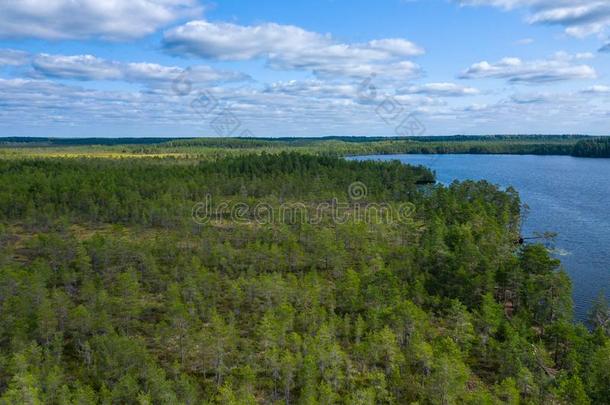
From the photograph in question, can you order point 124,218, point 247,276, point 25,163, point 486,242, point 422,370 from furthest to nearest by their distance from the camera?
point 25,163 < point 124,218 < point 486,242 < point 247,276 < point 422,370

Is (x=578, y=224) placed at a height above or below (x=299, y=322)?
above

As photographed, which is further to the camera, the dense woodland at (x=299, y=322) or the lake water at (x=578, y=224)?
the lake water at (x=578, y=224)

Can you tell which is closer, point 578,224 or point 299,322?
point 299,322

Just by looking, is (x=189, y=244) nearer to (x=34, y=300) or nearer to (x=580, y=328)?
(x=34, y=300)

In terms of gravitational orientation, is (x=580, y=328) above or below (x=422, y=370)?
above

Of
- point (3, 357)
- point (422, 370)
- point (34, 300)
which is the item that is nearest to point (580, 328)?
point (422, 370)

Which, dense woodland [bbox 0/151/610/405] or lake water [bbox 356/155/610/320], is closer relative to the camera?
dense woodland [bbox 0/151/610/405]

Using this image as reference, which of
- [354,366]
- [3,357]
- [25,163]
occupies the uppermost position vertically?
[25,163]

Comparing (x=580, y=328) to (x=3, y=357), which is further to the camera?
(x=580, y=328)
